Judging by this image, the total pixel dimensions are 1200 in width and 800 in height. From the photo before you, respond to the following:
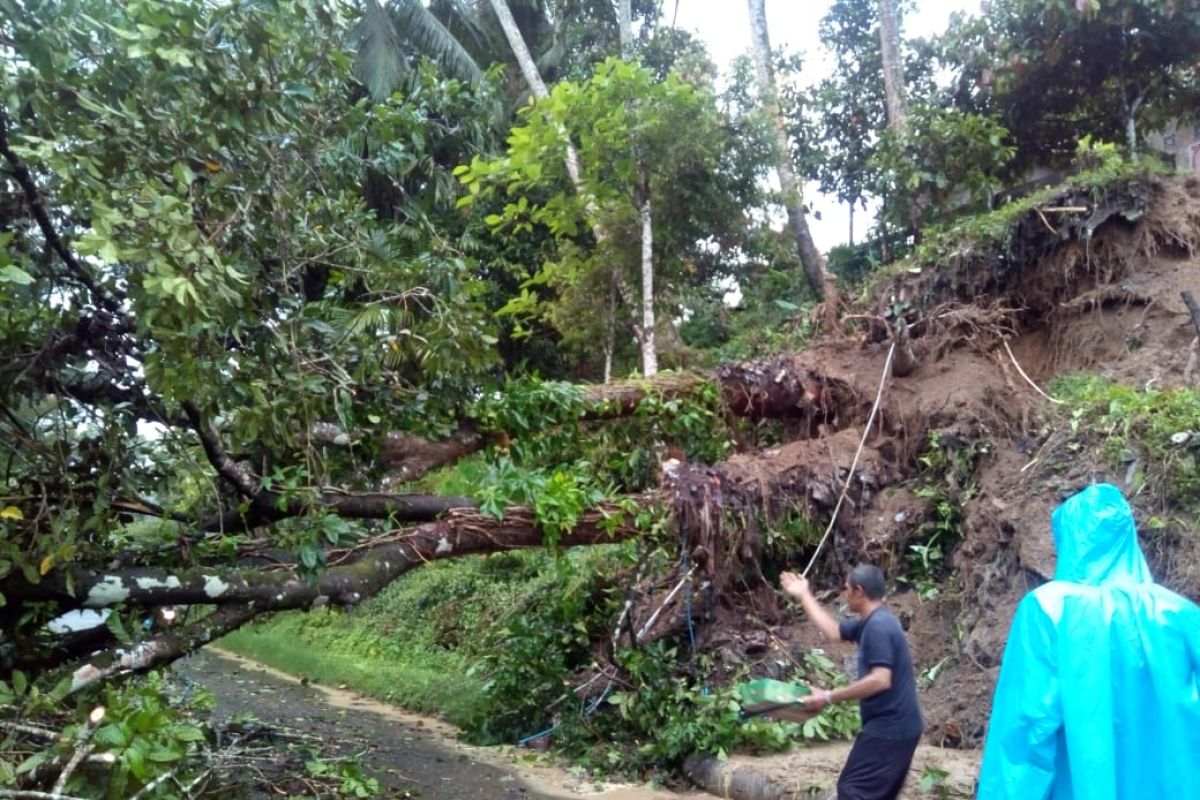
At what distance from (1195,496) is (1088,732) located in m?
4.25

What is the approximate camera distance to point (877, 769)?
438 centimetres

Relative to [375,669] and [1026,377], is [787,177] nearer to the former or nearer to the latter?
[1026,377]

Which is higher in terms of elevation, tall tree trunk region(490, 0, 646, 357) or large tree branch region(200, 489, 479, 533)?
tall tree trunk region(490, 0, 646, 357)

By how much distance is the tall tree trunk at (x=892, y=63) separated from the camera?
14.4 metres

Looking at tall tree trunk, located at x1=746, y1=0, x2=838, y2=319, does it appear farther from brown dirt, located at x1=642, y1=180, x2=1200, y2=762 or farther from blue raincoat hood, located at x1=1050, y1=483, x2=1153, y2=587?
blue raincoat hood, located at x1=1050, y1=483, x2=1153, y2=587

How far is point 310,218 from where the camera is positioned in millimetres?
6664

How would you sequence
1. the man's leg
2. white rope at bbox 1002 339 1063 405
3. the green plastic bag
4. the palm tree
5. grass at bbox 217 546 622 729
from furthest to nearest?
the palm tree
grass at bbox 217 546 622 729
white rope at bbox 1002 339 1063 405
the green plastic bag
the man's leg

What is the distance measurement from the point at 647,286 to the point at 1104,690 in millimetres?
8579

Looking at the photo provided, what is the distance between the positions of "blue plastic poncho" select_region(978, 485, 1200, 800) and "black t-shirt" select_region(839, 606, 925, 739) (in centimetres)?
56

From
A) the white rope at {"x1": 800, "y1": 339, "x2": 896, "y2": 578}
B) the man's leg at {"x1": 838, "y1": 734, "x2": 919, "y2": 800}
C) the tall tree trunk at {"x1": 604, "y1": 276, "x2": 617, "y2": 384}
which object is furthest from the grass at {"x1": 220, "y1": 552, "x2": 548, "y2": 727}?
the man's leg at {"x1": 838, "y1": 734, "x2": 919, "y2": 800}

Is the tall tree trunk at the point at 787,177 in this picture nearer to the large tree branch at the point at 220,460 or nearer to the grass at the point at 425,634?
the grass at the point at 425,634

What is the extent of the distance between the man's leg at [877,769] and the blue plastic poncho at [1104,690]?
21.3 inches

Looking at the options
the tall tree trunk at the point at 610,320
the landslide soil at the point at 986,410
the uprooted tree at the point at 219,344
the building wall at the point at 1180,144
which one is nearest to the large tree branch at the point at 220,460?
the uprooted tree at the point at 219,344

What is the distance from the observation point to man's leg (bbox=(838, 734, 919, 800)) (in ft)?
14.3
